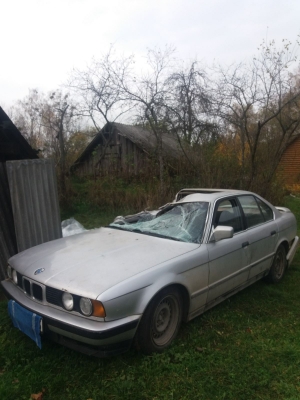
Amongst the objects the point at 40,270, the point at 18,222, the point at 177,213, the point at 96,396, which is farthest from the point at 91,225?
the point at 96,396

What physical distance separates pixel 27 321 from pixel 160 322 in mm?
1189

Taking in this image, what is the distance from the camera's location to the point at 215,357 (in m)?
3.26

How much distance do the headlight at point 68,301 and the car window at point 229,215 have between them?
1.97 meters

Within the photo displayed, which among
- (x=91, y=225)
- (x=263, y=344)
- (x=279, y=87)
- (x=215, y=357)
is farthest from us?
(x=279, y=87)

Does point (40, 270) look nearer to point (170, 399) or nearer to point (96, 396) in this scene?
point (96, 396)

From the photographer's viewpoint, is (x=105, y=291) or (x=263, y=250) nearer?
(x=105, y=291)

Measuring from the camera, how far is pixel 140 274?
312 centimetres

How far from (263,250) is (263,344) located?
61.3 inches

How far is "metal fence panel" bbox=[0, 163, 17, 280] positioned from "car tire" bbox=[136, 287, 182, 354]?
2651mm

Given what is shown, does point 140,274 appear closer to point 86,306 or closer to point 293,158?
point 86,306

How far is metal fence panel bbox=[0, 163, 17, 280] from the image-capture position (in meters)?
4.98

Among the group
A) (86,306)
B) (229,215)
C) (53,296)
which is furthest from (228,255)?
(53,296)

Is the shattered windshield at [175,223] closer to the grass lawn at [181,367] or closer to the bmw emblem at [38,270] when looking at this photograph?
the grass lawn at [181,367]

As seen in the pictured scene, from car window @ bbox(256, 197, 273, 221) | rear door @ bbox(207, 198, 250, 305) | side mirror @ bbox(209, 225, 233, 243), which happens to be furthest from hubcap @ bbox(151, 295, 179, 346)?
car window @ bbox(256, 197, 273, 221)
